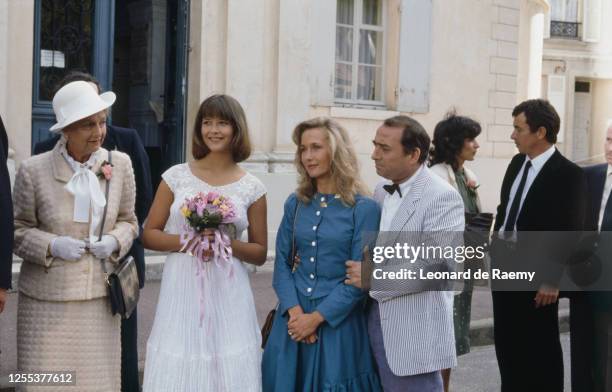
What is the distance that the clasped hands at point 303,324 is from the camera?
4363 mm

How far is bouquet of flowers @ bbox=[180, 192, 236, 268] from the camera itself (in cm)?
443

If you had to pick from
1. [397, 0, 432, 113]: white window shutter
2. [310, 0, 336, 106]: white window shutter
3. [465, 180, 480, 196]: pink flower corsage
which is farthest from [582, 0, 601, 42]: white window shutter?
[465, 180, 480, 196]: pink flower corsage

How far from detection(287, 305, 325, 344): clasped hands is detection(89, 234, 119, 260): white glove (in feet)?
3.09

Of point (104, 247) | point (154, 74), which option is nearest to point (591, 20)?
point (154, 74)

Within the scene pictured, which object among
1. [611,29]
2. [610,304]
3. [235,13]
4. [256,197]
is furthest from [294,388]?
[611,29]

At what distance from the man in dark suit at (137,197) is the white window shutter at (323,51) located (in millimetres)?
6314

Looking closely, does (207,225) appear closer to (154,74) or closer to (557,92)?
(154,74)

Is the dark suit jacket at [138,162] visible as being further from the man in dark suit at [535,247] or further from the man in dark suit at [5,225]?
the man in dark suit at [535,247]

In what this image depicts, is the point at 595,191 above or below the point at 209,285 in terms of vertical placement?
above

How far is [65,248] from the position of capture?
4.45 metres

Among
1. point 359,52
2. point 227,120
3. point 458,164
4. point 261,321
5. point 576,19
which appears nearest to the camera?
point 227,120

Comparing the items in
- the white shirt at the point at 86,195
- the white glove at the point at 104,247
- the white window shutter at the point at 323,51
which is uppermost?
the white window shutter at the point at 323,51

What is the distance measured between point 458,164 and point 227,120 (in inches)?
80.3

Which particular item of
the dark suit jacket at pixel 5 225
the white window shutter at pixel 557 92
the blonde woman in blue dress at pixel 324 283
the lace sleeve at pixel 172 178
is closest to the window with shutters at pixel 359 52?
the lace sleeve at pixel 172 178
